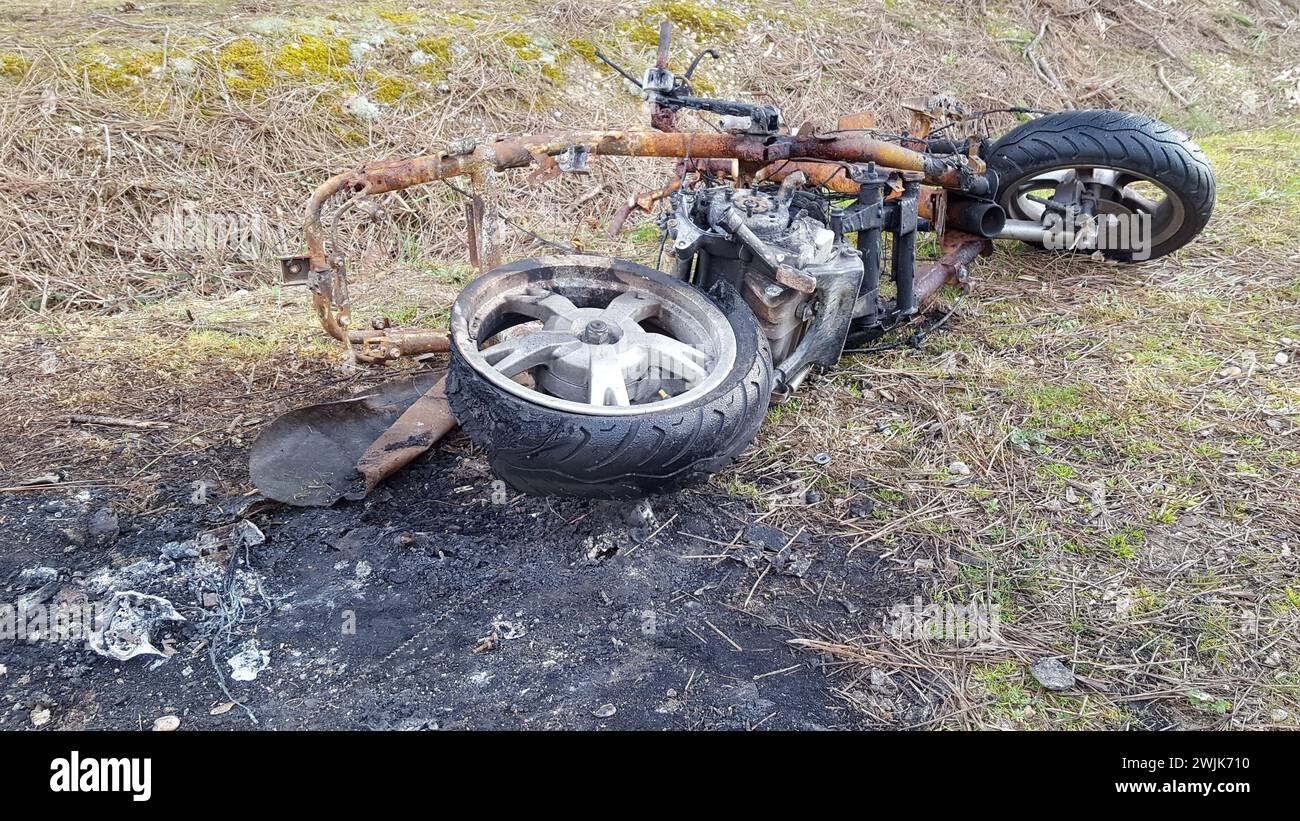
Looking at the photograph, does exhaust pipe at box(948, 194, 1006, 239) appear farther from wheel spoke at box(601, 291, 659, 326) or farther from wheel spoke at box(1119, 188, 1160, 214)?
wheel spoke at box(601, 291, 659, 326)

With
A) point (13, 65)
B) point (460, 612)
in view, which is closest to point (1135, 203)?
point (460, 612)

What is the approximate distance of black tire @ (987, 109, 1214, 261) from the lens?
4.73 meters

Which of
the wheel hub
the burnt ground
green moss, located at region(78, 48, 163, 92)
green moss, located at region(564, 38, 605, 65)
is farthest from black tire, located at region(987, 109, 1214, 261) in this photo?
green moss, located at region(78, 48, 163, 92)

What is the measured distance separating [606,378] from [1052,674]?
1.67m

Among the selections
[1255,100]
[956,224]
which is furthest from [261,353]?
[1255,100]

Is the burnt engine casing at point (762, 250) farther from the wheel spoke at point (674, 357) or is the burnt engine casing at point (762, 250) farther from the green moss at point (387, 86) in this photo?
the green moss at point (387, 86)

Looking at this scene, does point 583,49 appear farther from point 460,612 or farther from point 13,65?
point 460,612

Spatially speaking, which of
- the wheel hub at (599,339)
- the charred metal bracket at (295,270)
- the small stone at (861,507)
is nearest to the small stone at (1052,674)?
the small stone at (861,507)

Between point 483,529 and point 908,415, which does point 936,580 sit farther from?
point 483,529

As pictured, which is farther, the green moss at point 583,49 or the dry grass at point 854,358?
the green moss at point 583,49

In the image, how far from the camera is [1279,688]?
8.48 ft

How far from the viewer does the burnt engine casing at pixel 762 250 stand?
11.9ft

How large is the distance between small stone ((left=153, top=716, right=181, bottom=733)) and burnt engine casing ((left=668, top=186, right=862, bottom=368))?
2373 millimetres

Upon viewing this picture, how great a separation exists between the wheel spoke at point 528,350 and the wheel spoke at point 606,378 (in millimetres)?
110
